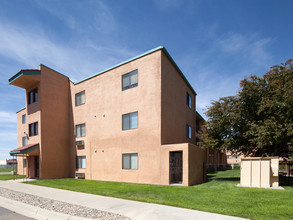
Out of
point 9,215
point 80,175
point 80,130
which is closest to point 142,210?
point 9,215

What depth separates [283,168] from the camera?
2920 centimetres

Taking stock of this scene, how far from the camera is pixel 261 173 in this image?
12.3m

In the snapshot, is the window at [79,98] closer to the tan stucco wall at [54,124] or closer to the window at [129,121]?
the tan stucco wall at [54,124]

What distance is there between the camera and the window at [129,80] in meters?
16.5

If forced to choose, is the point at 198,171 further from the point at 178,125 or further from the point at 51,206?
the point at 51,206

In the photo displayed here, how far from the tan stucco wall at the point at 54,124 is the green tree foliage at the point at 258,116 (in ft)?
47.2

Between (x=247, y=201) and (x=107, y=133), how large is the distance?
40.4ft

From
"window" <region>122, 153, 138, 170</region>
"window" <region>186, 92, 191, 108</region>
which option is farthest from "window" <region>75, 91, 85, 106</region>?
"window" <region>186, 92, 191, 108</region>

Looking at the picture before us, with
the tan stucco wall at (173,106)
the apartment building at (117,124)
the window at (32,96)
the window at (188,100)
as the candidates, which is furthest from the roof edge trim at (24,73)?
the window at (188,100)

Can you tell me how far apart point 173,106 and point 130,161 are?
578 cm

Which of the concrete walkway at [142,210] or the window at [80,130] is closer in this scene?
the concrete walkway at [142,210]

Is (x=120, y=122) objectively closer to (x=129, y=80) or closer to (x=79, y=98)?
(x=129, y=80)

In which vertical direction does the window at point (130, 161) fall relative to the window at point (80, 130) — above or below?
below

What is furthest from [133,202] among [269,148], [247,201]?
[269,148]
